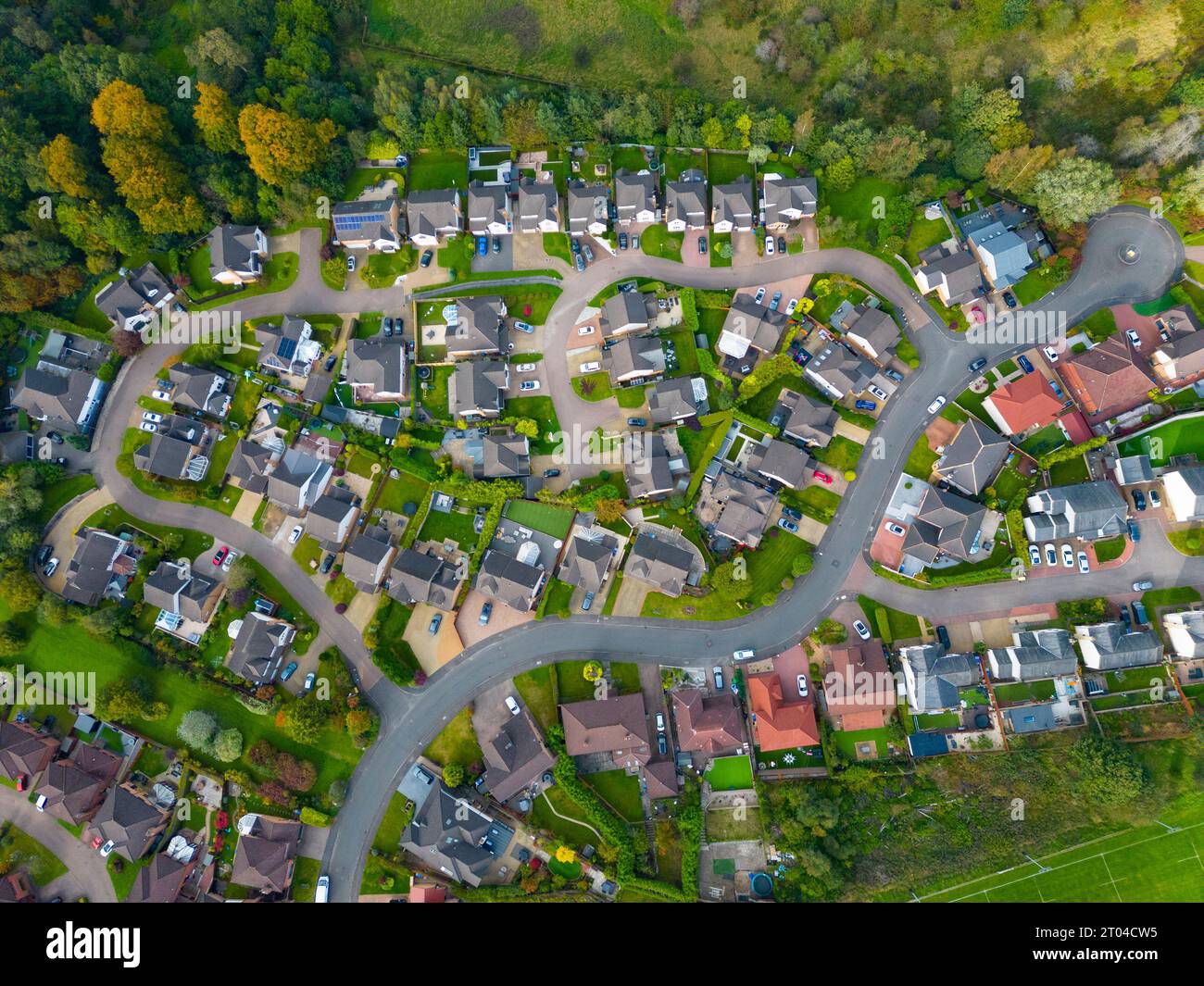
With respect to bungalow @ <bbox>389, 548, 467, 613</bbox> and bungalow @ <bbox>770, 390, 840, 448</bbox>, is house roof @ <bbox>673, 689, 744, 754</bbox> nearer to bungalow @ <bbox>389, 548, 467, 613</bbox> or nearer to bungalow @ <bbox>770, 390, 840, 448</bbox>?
bungalow @ <bbox>389, 548, 467, 613</bbox>

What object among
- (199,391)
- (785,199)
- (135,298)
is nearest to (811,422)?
(785,199)

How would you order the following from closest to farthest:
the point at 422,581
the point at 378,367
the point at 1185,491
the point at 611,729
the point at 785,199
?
1. the point at 1185,491
2. the point at 611,729
3. the point at 422,581
4. the point at 785,199
5. the point at 378,367

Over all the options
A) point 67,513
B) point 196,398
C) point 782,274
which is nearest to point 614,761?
point 782,274

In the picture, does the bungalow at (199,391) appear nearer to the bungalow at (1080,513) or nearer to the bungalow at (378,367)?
the bungalow at (378,367)

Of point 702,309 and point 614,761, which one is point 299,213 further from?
point 614,761

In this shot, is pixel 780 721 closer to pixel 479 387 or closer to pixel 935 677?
pixel 935 677

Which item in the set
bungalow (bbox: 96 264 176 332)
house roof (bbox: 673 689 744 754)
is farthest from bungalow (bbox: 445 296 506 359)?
house roof (bbox: 673 689 744 754)

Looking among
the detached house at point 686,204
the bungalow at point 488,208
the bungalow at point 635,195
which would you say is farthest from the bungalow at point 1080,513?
the bungalow at point 488,208
